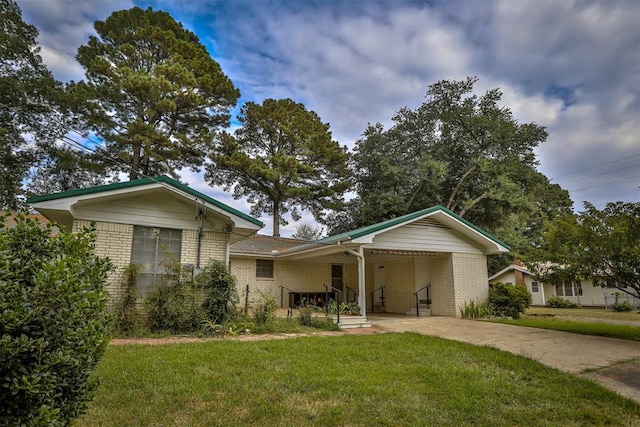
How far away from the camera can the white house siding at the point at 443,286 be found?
12.7m

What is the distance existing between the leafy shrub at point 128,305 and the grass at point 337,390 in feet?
5.13

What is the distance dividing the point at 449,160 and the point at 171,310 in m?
22.7

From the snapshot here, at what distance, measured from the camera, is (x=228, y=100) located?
2270 centimetres

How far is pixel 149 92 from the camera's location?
18828 mm

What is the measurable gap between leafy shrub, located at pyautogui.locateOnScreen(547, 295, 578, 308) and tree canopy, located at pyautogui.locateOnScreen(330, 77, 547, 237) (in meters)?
6.13

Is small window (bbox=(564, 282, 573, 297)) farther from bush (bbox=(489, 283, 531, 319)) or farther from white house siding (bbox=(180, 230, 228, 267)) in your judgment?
white house siding (bbox=(180, 230, 228, 267))

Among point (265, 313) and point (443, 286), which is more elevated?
point (443, 286)

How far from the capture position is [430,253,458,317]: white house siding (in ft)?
41.8

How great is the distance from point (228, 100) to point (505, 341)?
67.0 feet

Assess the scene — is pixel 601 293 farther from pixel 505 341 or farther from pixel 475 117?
pixel 505 341

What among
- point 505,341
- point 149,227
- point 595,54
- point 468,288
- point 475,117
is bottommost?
point 505,341

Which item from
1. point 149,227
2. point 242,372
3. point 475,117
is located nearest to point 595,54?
point 242,372

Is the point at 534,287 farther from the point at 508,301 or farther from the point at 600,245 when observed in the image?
the point at 600,245

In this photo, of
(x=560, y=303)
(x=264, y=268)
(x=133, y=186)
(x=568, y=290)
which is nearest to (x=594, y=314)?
(x=560, y=303)
